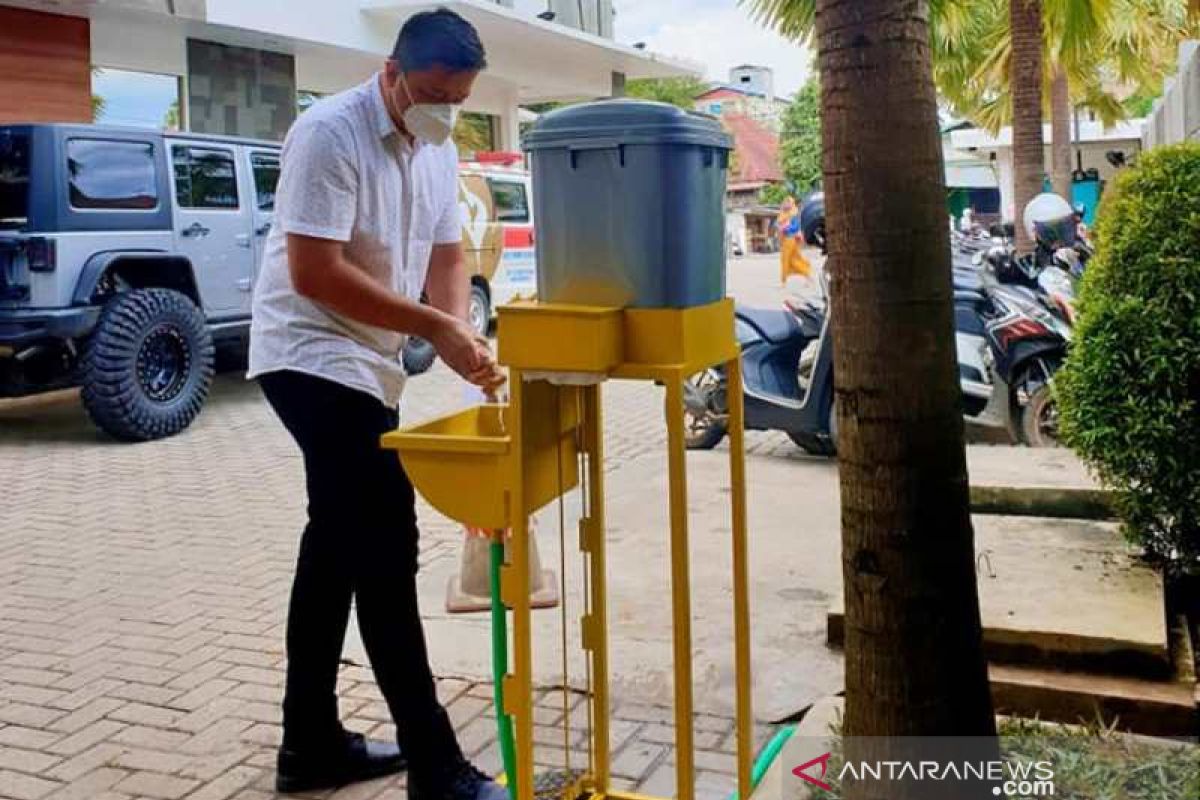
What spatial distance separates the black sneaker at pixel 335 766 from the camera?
3.15 m

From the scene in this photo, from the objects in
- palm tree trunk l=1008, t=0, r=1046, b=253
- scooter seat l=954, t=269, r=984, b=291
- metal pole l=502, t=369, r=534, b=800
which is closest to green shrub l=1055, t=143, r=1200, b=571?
metal pole l=502, t=369, r=534, b=800

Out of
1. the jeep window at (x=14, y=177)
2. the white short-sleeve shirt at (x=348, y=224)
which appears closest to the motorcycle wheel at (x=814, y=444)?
the white short-sleeve shirt at (x=348, y=224)

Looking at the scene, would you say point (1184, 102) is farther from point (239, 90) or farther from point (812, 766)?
point (239, 90)

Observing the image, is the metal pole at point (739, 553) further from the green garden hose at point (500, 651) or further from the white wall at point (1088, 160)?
the white wall at point (1088, 160)

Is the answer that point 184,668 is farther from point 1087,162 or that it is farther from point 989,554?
point 1087,162

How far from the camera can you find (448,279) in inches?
128

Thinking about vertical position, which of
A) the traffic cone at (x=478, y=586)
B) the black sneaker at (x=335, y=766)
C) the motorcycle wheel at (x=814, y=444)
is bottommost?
the black sneaker at (x=335, y=766)

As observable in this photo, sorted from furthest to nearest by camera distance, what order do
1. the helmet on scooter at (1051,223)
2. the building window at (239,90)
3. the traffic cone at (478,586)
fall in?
the building window at (239,90), the helmet on scooter at (1051,223), the traffic cone at (478,586)

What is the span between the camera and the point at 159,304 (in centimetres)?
853

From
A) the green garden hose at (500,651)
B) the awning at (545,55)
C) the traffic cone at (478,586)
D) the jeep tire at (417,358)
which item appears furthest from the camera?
the awning at (545,55)

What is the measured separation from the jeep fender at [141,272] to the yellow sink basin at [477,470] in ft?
20.8

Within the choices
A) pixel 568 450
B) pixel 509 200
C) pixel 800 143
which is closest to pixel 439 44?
pixel 568 450

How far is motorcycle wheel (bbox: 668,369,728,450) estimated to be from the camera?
746cm

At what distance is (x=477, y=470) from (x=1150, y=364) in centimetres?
233
